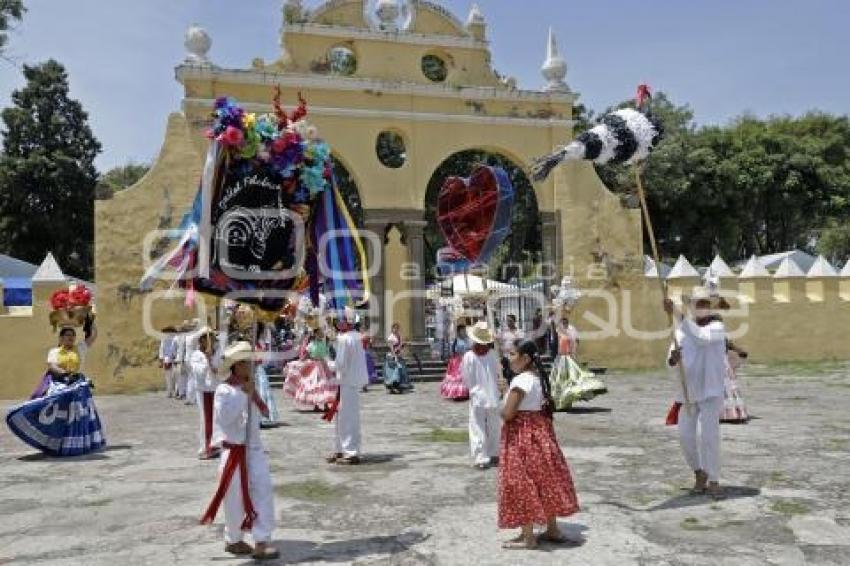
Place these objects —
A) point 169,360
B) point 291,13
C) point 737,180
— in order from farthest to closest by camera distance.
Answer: point 737,180
point 291,13
point 169,360

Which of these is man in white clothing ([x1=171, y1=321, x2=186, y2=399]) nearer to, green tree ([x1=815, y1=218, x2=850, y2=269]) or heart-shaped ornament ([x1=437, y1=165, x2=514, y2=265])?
heart-shaped ornament ([x1=437, y1=165, x2=514, y2=265])

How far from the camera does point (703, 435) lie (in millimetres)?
7137

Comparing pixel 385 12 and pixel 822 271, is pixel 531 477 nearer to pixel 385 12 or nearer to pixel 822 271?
pixel 385 12

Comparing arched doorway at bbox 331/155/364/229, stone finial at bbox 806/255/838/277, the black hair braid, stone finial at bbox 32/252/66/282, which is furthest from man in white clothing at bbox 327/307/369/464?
arched doorway at bbox 331/155/364/229

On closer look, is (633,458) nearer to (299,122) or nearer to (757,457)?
(757,457)

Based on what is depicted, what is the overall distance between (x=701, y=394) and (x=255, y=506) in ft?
12.2

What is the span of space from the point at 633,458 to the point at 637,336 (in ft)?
41.6

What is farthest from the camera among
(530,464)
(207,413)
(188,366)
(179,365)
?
(179,365)

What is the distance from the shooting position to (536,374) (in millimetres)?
5965

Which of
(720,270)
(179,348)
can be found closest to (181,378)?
(179,348)

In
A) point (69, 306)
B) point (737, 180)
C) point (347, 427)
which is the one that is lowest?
point (347, 427)

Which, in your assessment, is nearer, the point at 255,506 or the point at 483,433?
the point at 255,506

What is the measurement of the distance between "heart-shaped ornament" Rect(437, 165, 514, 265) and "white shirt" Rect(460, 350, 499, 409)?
64.7 inches

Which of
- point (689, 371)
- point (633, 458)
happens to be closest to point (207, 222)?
point (689, 371)
